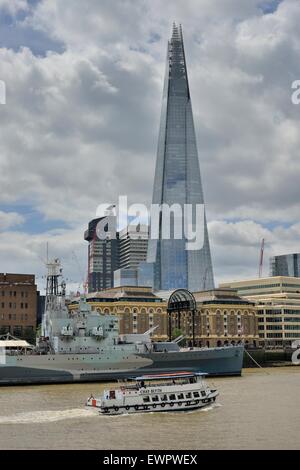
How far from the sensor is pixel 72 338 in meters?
83.1

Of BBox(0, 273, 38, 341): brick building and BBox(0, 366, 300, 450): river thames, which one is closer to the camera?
BBox(0, 366, 300, 450): river thames

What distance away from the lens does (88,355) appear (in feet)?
268

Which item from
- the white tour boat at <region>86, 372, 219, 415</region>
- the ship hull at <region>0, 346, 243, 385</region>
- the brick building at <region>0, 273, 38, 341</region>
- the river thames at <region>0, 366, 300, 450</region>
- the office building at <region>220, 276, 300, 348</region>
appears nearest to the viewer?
the river thames at <region>0, 366, 300, 450</region>

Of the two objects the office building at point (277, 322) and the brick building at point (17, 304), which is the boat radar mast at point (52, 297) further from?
the office building at point (277, 322)

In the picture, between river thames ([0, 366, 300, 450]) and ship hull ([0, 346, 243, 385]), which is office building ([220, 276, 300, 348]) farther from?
river thames ([0, 366, 300, 450])

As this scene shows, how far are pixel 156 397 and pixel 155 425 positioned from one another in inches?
293

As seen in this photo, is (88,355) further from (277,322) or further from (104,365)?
(277,322)

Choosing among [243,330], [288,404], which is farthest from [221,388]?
[243,330]

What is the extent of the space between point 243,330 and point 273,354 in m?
34.3

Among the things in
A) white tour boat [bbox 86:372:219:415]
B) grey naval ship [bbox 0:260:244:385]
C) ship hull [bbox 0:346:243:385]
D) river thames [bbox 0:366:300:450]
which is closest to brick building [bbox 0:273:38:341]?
grey naval ship [bbox 0:260:244:385]

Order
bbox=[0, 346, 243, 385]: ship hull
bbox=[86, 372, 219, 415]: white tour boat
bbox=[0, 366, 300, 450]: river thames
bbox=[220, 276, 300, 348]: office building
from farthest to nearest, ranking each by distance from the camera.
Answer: bbox=[220, 276, 300, 348]: office building → bbox=[0, 346, 243, 385]: ship hull → bbox=[86, 372, 219, 415]: white tour boat → bbox=[0, 366, 300, 450]: river thames

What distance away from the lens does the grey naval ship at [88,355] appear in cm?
7894

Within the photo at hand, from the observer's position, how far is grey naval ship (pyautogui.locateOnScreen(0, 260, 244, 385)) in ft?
259
